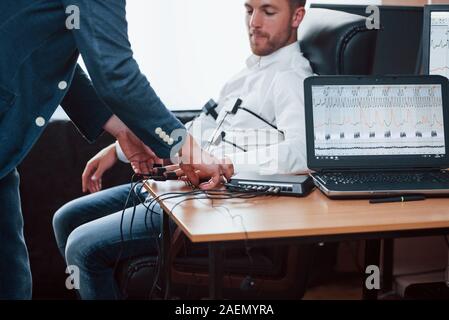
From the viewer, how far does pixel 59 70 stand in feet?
3.82

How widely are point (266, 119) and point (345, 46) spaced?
0.35 m

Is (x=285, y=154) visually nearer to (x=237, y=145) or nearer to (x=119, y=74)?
(x=237, y=145)

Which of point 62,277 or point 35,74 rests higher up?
point 35,74

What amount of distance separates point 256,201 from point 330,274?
1.30 metres

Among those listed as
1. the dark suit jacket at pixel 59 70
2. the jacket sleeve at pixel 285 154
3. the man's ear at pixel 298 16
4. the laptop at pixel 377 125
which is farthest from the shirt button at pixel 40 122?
the man's ear at pixel 298 16

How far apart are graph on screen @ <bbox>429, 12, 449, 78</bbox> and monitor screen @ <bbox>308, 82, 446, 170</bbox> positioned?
0.29 metres

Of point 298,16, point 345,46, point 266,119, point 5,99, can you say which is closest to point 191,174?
point 5,99

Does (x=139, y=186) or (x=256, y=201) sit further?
(x=139, y=186)

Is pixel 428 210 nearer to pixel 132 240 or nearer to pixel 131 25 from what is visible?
pixel 132 240

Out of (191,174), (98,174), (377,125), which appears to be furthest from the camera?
(98,174)

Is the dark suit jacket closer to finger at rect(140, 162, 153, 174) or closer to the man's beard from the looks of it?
finger at rect(140, 162, 153, 174)

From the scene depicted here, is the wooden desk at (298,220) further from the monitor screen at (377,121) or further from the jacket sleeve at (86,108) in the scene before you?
the jacket sleeve at (86,108)
